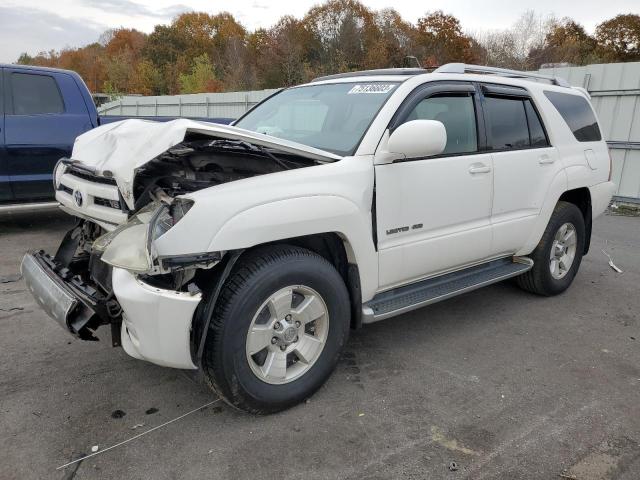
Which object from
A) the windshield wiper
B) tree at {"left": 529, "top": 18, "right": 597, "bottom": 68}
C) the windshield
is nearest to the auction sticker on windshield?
the windshield

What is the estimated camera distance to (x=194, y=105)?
65.7 feet

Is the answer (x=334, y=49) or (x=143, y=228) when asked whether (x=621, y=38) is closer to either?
(x=334, y=49)

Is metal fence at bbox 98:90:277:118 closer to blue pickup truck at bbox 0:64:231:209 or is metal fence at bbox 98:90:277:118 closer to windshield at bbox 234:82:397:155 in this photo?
blue pickup truck at bbox 0:64:231:209

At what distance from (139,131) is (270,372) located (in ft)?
4.94

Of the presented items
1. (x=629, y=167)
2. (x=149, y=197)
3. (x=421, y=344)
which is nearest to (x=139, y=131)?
(x=149, y=197)

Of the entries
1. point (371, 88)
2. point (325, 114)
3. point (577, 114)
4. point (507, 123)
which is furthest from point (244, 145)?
point (577, 114)

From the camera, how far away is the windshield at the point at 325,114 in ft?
11.0

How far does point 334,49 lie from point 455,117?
40.3 m

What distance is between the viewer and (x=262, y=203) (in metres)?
2.64

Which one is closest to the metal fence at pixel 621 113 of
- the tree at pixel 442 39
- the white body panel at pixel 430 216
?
the white body panel at pixel 430 216

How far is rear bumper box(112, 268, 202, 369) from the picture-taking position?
2.41 metres

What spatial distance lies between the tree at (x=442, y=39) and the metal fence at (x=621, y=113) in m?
31.1

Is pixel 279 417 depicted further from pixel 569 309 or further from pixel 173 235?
pixel 569 309

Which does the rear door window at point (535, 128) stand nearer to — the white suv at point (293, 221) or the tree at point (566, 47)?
the white suv at point (293, 221)
